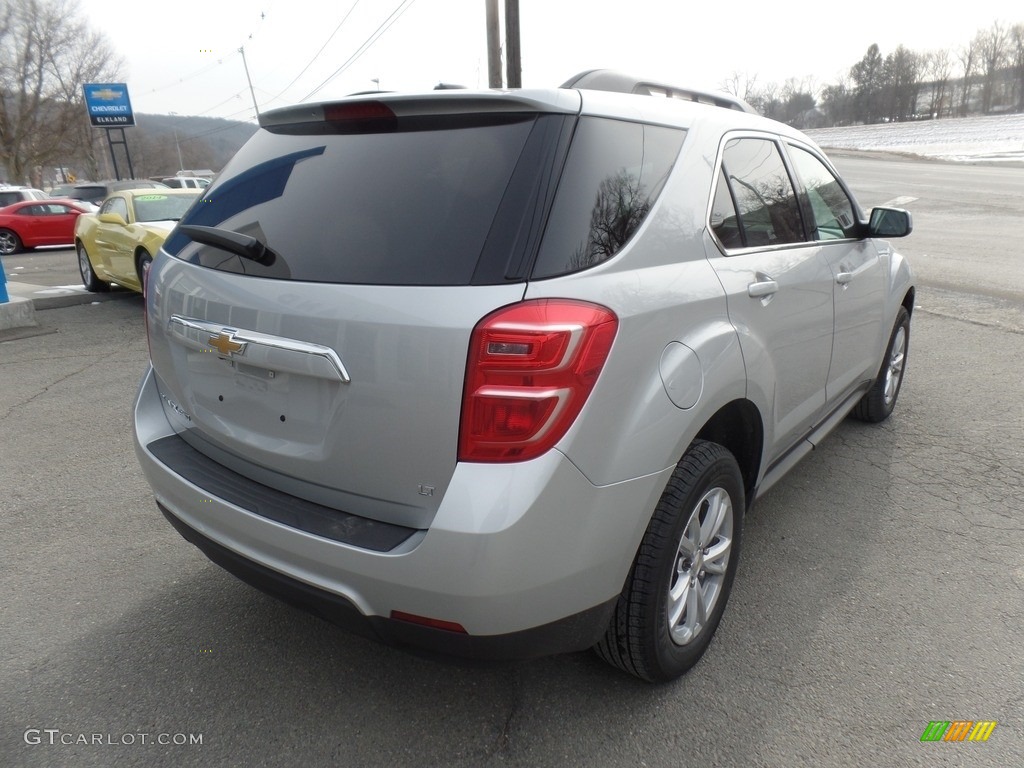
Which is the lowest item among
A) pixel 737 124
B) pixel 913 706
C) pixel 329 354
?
pixel 913 706

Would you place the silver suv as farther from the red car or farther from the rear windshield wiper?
the red car

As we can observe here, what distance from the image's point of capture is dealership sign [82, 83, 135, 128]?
4944cm

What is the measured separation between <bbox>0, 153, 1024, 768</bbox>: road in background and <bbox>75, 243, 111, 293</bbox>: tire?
7.20m

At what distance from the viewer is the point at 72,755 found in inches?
83.8

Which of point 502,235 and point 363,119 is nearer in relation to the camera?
point 502,235

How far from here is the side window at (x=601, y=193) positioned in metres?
1.86

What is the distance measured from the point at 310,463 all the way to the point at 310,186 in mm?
807

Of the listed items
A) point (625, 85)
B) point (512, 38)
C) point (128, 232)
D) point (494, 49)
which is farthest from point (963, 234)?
point (128, 232)

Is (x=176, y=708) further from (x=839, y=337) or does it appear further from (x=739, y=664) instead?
(x=839, y=337)

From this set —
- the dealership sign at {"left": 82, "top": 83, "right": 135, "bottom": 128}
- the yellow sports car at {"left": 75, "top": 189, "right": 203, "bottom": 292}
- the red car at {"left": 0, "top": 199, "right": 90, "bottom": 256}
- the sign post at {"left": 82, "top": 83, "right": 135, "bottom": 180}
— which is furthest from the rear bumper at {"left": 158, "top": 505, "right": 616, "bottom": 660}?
the dealership sign at {"left": 82, "top": 83, "right": 135, "bottom": 128}

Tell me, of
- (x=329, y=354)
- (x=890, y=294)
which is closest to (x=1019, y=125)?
(x=890, y=294)

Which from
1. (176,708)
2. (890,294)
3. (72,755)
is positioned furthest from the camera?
(890,294)

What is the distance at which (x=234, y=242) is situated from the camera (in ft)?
7.11

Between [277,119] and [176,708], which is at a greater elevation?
[277,119]
